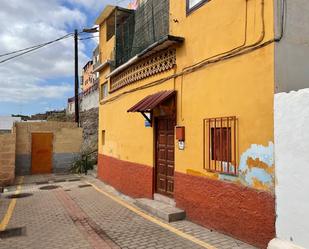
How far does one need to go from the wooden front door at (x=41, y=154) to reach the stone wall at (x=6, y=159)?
3.17 meters

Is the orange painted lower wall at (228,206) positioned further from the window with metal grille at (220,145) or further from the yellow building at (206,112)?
the window with metal grille at (220,145)

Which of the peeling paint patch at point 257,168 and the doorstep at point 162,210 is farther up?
the peeling paint patch at point 257,168

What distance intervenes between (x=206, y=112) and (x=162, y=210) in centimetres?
266

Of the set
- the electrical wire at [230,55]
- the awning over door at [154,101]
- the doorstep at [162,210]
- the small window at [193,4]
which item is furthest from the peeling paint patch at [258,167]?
the small window at [193,4]

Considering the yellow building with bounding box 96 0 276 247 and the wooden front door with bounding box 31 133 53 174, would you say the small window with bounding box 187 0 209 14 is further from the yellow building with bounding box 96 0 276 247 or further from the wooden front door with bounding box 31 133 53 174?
the wooden front door with bounding box 31 133 53 174

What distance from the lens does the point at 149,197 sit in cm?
1018

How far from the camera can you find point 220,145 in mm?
7070

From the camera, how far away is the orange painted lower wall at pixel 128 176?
34.1ft

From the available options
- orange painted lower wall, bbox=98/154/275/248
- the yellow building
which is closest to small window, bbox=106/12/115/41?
the yellow building

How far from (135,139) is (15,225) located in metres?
4.50

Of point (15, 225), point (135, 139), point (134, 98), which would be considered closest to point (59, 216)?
point (15, 225)

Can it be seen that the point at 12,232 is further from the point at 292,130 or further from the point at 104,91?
the point at 104,91

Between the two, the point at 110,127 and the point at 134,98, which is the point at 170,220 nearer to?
the point at 134,98

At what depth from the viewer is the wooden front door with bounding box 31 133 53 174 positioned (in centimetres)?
2034
